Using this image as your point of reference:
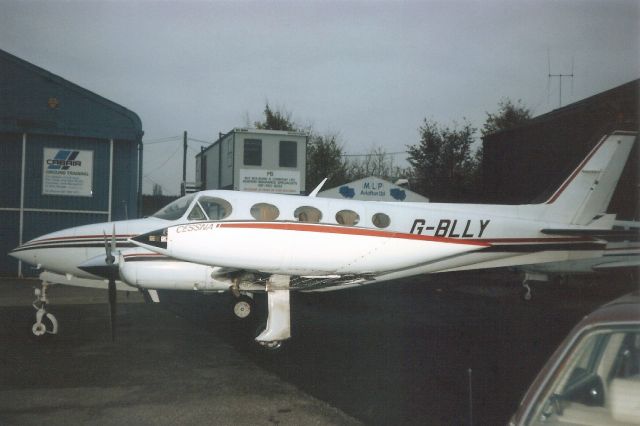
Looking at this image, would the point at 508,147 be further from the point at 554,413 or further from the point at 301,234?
the point at 554,413

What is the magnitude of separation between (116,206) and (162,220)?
10.9 meters

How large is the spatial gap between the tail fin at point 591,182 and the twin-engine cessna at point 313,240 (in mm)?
21

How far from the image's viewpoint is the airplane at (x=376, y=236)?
23.2 feet

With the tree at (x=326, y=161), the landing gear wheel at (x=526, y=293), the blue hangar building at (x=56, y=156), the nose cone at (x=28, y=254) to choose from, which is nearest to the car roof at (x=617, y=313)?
the nose cone at (x=28, y=254)

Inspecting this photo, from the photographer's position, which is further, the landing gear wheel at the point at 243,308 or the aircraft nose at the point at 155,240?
the landing gear wheel at the point at 243,308

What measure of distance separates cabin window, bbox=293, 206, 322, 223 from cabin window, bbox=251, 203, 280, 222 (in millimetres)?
351

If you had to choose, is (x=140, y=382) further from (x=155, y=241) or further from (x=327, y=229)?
(x=327, y=229)

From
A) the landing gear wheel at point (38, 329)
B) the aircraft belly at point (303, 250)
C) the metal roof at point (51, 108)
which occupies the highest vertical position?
the metal roof at point (51, 108)

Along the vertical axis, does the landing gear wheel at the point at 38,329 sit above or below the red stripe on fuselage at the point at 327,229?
below

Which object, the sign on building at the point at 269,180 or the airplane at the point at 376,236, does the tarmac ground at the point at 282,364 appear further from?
the sign on building at the point at 269,180

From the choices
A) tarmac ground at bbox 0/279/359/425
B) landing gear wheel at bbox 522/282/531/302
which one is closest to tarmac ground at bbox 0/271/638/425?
tarmac ground at bbox 0/279/359/425

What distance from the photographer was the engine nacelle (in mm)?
9328

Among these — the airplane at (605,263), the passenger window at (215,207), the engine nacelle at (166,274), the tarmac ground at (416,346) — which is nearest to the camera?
the tarmac ground at (416,346)

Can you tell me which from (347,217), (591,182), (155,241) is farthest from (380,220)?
(591,182)
